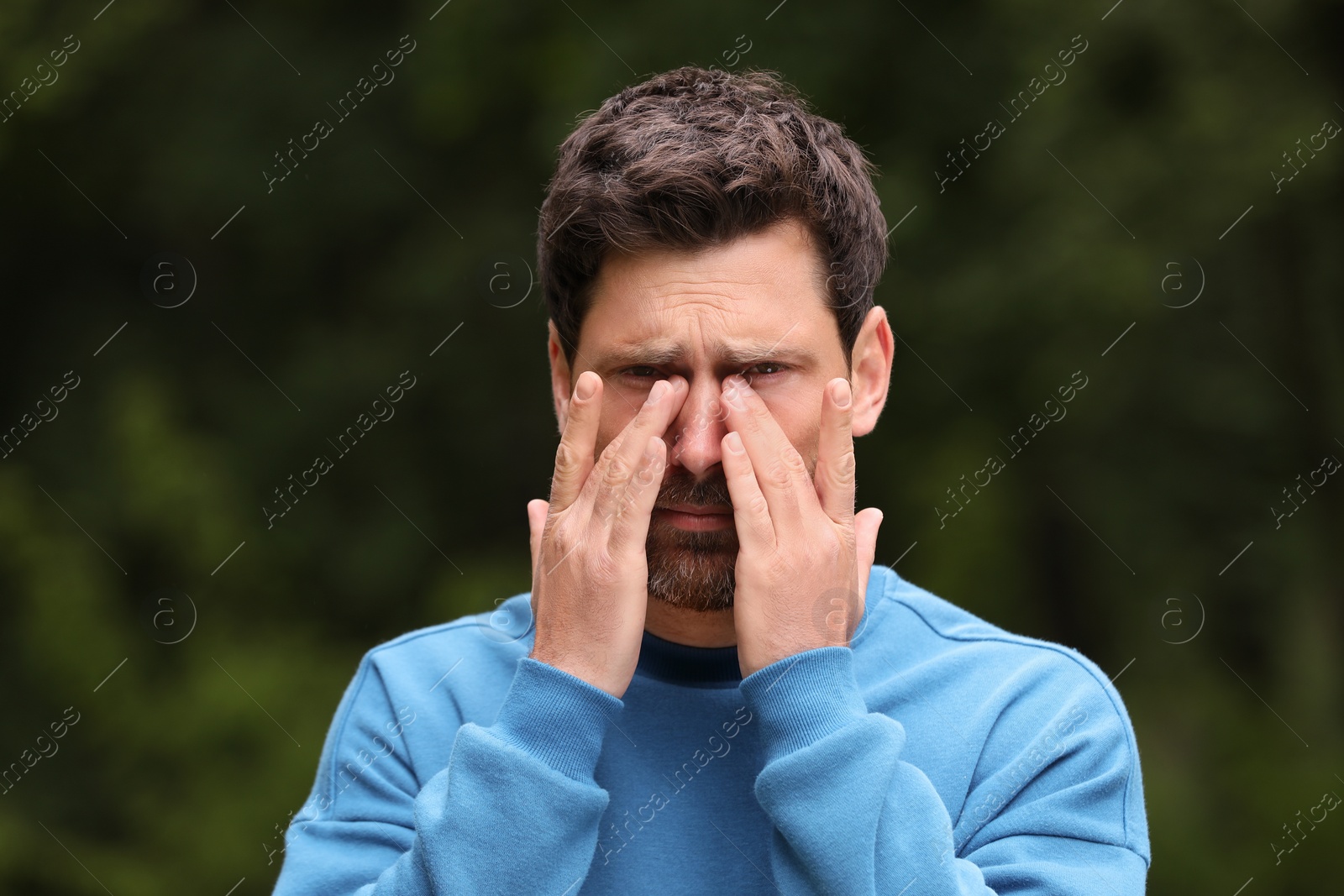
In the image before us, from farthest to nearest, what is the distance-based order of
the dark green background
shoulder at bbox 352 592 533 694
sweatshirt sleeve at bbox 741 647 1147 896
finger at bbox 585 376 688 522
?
the dark green background
shoulder at bbox 352 592 533 694
finger at bbox 585 376 688 522
sweatshirt sleeve at bbox 741 647 1147 896

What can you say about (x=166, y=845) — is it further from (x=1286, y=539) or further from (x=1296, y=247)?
(x=1296, y=247)

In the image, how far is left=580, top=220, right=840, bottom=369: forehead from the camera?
2.25m

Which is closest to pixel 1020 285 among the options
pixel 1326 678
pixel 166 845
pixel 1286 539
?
pixel 1286 539

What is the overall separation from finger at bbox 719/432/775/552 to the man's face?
67mm

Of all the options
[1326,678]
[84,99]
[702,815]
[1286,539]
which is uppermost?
[84,99]

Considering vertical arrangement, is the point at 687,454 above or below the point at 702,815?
above

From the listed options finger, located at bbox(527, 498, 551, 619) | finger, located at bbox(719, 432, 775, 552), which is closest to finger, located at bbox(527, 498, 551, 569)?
finger, located at bbox(527, 498, 551, 619)

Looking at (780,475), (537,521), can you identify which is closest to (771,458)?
(780,475)

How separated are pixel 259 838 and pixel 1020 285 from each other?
4.61 meters

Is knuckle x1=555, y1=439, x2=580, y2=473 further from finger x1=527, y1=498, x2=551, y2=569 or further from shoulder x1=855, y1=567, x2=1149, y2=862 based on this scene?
shoulder x1=855, y1=567, x2=1149, y2=862

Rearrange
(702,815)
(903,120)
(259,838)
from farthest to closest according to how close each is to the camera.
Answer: (903,120) < (259,838) < (702,815)

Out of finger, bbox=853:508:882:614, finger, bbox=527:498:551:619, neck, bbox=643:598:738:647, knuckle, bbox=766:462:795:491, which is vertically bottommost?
finger, bbox=853:508:882:614

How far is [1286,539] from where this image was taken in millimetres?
7180

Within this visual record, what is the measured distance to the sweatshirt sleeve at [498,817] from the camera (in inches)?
74.2
